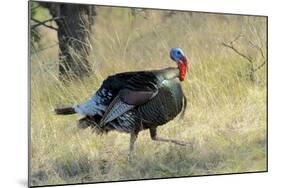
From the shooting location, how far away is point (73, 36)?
4.78 metres

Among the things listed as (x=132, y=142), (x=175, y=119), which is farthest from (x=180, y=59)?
(x=132, y=142)

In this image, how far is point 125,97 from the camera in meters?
4.89

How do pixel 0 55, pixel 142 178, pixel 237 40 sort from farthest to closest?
1. pixel 237 40
2. pixel 142 178
3. pixel 0 55

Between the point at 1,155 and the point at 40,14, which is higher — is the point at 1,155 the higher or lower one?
the lower one

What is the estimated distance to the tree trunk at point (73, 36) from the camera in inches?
187

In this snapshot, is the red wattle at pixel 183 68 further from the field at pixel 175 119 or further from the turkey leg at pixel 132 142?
the turkey leg at pixel 132 142

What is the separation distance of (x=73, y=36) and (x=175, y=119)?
3.47 ft

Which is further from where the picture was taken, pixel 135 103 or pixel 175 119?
pixel 175 119

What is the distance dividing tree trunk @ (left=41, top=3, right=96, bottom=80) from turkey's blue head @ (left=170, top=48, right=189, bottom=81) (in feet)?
2.31

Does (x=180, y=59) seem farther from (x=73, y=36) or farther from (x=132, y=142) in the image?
(x=73, y=36)

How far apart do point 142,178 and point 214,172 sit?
667 millimetres

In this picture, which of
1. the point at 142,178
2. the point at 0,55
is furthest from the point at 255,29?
the point at 0,55

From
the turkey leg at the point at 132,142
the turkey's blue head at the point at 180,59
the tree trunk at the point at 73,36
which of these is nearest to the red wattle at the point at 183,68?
the turkey's blue head at the point at 180,59
